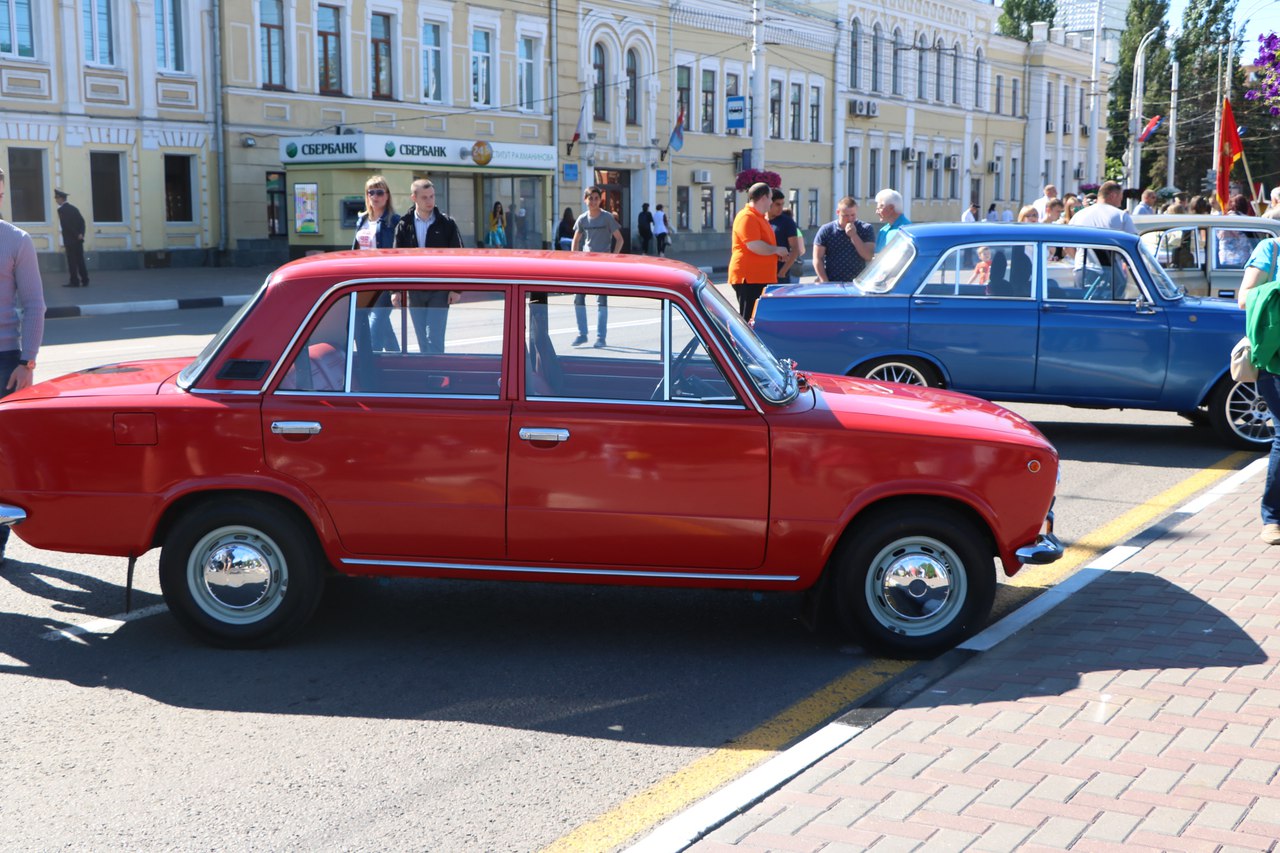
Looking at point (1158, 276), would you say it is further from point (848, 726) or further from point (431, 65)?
point (431, 65)

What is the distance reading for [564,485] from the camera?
5312 mm

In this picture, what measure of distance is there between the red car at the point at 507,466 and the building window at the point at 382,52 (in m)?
32.8

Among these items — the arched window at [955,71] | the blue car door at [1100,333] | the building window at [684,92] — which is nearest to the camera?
the blue car door at [1100,333]

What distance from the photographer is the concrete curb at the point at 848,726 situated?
12.7 ft

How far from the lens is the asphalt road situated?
403 cm

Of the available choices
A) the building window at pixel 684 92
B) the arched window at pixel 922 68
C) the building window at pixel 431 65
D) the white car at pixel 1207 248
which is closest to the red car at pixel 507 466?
the white car at pixel 1207 248

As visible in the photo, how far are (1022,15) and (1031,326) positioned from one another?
77299 millimetres

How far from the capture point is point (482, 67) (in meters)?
39.7

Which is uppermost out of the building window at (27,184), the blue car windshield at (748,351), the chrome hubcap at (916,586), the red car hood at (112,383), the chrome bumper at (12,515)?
the building window at (27,184)

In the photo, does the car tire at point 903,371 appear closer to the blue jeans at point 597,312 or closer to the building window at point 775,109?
the blue jeans at point 597,312

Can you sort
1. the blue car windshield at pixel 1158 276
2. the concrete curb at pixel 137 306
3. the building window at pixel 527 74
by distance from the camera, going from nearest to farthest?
1. the blue car windshield at pixel 1158 276
2. the concrete curb at pixel 137 306
3. the building window at pixel 527 74

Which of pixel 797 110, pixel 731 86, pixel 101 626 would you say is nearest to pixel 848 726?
pixel 101 626

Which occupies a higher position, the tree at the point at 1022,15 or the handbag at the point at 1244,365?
the tree at the point at 1022,15

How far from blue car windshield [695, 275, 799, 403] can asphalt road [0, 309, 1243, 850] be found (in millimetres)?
1033
